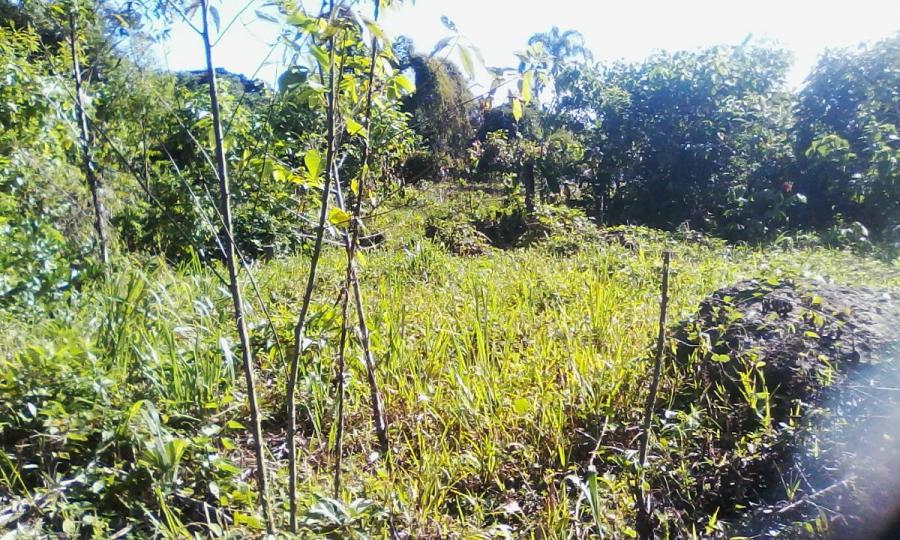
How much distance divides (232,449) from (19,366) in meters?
0.77

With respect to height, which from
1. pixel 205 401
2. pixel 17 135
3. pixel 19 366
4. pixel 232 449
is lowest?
pixel 232 449

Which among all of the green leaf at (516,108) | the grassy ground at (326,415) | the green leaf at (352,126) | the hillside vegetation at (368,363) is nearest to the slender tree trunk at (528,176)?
the hillside vegetation at (368,363)

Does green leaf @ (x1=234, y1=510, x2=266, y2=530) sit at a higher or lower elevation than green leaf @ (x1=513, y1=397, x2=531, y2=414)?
lower

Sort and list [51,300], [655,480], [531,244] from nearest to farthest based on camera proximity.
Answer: [655,480] < [51,300] < [531,244]

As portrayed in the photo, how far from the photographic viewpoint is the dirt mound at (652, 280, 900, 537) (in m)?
1.71

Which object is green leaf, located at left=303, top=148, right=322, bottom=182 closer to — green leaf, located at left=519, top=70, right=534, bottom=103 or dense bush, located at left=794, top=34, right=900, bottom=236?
green leaf, located at left=519, top=70, right=534, bottom=103

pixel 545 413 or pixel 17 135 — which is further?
pixel 17 135

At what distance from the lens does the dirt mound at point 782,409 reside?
1707mm

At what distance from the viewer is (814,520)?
1594 mm

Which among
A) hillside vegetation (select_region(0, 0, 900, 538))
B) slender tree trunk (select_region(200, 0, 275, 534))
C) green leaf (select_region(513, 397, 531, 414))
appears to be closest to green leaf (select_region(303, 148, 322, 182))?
hillside vegetation (select_region(0, 0, 900, 538))

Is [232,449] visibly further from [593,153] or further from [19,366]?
[593,153]

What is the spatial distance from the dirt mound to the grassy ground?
0.15 m

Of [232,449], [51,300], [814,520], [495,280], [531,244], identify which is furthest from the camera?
[531,244]

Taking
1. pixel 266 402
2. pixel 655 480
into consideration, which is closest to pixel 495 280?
pixel 266 402
